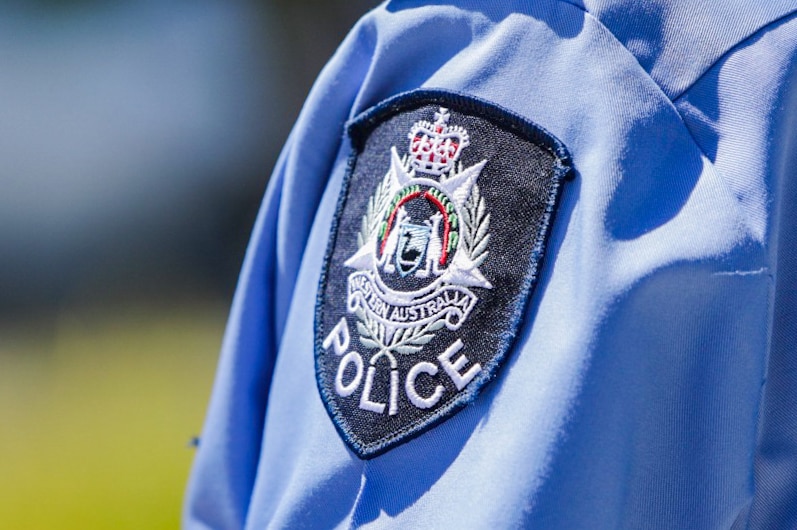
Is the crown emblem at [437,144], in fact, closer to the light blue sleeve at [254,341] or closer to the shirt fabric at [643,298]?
the shirt fabric at [643,298]

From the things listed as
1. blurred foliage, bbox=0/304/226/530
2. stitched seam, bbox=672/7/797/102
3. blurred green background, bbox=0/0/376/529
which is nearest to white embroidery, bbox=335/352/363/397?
stitched seam, bbox=672/7/797/102

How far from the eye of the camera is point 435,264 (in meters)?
0.55

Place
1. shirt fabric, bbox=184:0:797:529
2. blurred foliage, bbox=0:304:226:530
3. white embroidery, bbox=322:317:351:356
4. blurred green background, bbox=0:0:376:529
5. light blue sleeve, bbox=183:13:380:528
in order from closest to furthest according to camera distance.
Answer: shirt fabric, bbox=184:0:797:529 → white embroidery, bbox=322:317:351:356 → light blue sleeve, bbox=183:13:380:528 → blurred foliage, bbox=0:304:226:530 → blurred green background, bbox=0:0:376:529

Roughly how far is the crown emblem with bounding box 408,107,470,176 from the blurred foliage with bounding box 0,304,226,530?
1.39 m

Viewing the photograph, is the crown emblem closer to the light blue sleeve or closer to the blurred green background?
the light blue sleeve

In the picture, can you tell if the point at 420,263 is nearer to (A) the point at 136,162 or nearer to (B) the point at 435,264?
(B) the point at 435,264

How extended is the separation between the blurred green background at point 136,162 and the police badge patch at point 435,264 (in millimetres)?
2258

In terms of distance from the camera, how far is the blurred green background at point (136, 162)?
3.04 m

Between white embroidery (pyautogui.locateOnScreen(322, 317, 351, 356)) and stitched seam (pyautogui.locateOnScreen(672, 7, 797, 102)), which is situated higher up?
stitched seam (pyautogui.locateOnScreen(672, 7, 797, 102))

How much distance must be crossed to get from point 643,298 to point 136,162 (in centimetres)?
340

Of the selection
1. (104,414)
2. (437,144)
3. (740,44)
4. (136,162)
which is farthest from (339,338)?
(136,162)

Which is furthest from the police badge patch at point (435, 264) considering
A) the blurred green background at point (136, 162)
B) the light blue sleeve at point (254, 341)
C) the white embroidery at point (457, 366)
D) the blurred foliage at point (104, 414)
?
the blurred green background at point (136, 162)

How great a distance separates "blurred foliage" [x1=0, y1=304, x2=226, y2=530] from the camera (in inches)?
83.8

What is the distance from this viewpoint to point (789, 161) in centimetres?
50
